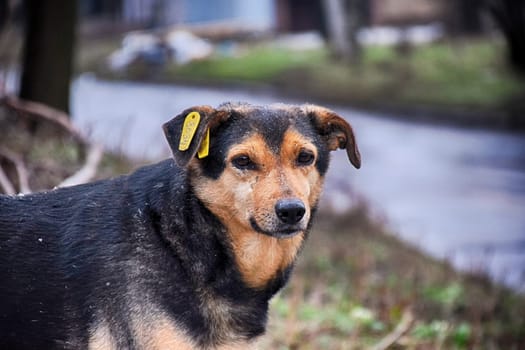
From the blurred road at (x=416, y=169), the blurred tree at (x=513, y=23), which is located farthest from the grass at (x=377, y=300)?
the blurred tree at (x=513, y=23)

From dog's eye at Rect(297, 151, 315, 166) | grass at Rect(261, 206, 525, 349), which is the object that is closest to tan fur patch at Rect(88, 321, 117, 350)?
dog's eye at Rect(297, 151, 315, 166)

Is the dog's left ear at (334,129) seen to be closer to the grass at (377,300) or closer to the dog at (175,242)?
the dog at (175,242)

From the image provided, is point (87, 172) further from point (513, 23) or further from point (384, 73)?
point (513, 23)

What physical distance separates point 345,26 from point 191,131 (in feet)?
31.9

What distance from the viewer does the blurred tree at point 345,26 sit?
12.8m

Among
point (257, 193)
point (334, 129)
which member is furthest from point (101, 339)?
point (334, 129)

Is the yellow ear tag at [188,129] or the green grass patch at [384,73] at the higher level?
the yellow ear tag at [188,129]

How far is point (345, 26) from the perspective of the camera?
12719 millimetres

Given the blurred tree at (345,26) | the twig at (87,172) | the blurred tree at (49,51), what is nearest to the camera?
the twig at (87,172)

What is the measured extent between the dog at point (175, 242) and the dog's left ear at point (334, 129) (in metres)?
0.19

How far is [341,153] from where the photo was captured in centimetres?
1151

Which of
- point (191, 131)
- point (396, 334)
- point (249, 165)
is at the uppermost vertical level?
point (191, 131)

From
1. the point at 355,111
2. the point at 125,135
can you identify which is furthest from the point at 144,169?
the point at 355,111

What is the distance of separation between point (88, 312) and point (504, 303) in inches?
227
